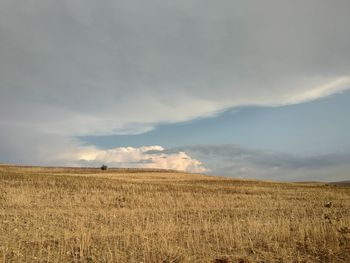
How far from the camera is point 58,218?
19.2 meters

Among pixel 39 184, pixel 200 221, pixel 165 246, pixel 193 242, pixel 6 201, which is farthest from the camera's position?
pixel 39 184

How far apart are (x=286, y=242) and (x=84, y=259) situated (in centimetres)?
646

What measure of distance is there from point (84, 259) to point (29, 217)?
10.3 metres

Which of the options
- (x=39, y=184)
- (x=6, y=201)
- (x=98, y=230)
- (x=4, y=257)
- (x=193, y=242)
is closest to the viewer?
(x=4, y=257)

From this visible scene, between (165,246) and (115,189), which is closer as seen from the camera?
(165,246)

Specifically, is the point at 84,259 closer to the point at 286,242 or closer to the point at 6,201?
the point at 286,242

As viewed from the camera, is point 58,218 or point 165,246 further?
point 58,218

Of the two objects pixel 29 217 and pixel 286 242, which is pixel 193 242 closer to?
pixel 286 242

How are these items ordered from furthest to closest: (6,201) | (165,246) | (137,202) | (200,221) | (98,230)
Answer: (137,202)
(6,201)
(200,221)
(98,230)
(165,246)

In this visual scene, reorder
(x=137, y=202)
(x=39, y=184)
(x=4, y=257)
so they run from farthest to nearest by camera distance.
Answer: (x=39, y=184)
(x=137, y=202)
(x=4, y=257)

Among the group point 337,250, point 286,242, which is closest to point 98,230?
point 286,242

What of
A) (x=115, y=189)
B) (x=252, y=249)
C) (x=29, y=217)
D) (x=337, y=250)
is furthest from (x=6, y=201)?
(x=337, y=250)

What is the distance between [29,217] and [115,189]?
1863 cm

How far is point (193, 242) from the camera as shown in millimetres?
12430
